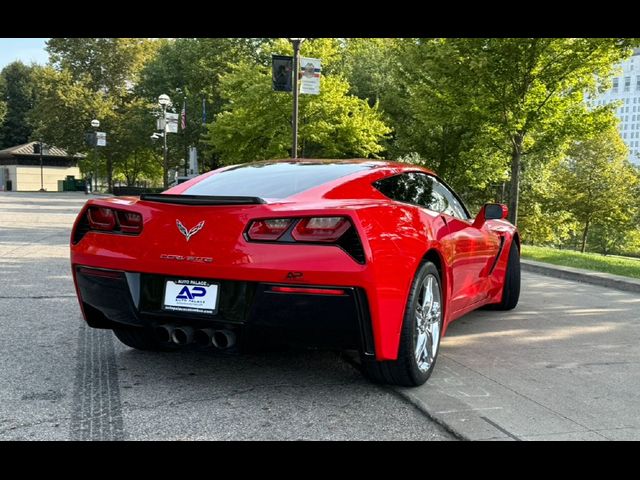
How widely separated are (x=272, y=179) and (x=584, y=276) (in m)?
6.31

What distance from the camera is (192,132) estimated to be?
137 ft

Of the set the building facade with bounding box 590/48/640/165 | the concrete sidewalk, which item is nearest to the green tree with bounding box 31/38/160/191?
the concrete sidewalk

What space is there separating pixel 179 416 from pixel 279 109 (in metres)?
23.5

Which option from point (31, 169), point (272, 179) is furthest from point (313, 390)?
point (31, 169)

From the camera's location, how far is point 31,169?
6800cm

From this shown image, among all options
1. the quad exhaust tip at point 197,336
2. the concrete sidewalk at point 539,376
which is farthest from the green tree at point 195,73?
the quad exhaust tip at point 197,336

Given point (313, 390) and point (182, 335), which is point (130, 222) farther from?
point (313, 390)

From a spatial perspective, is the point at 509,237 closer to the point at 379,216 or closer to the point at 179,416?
the point at 379,216

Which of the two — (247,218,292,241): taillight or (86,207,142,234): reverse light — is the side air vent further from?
(86,207,142,234): reverse light

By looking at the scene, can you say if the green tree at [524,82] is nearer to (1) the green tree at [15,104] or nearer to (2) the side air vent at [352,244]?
(2) the side air vent at [352,244]
